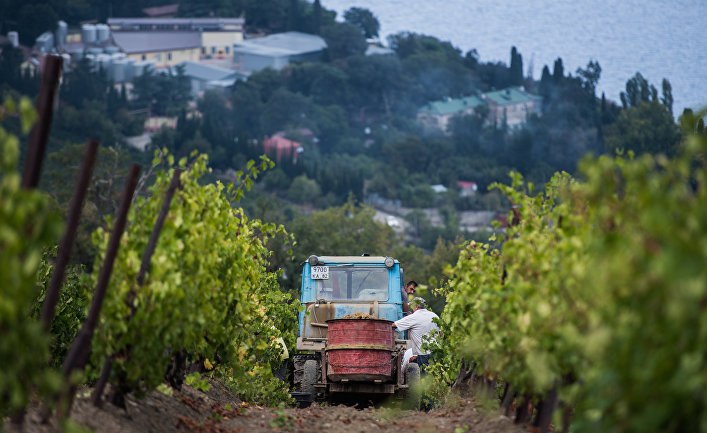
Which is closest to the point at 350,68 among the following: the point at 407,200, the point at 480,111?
the point at 480,111

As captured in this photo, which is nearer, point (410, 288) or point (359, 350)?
point (359, 350)

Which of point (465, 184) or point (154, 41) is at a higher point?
point (154, 41)

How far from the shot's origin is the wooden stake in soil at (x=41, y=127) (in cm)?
604

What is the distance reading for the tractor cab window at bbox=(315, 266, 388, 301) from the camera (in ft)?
50.5

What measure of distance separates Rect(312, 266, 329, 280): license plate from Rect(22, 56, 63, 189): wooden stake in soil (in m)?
9.33

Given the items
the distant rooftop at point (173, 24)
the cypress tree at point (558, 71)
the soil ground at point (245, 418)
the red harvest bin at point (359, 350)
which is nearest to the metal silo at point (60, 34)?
the distant rooftop at point (173, 24)

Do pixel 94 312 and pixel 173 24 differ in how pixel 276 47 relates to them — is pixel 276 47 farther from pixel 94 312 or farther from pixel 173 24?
pixel 94 312

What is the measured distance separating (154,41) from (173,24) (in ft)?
29.1

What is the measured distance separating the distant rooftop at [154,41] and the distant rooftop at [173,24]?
4.71 feet

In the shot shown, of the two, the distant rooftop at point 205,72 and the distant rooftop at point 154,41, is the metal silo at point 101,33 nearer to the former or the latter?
the distant rooftop at point 154,41

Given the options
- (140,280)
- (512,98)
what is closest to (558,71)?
(512,98)

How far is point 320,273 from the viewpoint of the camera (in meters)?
15.7

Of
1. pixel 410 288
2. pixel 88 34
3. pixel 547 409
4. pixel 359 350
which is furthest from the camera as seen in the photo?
pixel 88 34

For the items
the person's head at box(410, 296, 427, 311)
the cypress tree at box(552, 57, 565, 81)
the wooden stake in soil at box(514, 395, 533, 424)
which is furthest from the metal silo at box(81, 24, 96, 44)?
the wooden stake in soil at box(514, 395, 533, 424)
